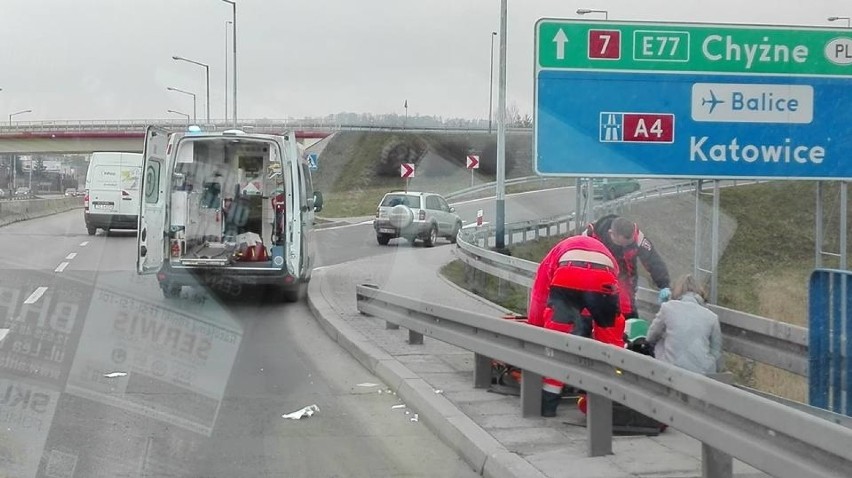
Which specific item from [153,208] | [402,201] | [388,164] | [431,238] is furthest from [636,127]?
[388,164]

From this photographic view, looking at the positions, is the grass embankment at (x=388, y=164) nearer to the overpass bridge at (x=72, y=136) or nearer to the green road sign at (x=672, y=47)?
the overpass bridge at (x=72, y=136)

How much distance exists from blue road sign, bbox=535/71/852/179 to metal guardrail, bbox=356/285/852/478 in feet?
7.31

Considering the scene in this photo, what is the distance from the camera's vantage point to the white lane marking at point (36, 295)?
1478 centimetres

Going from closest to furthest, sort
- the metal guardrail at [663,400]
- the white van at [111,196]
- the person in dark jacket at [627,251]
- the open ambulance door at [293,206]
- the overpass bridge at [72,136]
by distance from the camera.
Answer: the metal guardrail at [663,400] < the person in dark jacket at [627,251] < the open ambulance door at [293,206] < the white van at [111,196] < the overpass bridge at [72,136]

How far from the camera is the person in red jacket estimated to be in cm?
758

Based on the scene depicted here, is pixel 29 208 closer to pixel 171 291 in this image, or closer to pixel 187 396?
pixel 171 291

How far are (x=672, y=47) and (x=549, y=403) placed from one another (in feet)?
14.2

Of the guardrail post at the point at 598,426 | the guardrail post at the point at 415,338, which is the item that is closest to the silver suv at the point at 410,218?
the guardrail post at the point at 415,338

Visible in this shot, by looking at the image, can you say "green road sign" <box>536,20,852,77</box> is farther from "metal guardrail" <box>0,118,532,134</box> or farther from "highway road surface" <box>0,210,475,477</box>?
"metal guardrail" <box>0,118,532,134</box>

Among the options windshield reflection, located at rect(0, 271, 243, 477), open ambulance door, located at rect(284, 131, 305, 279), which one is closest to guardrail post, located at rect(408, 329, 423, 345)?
windshield reflection, located at rect(0, 271, 243, 477)

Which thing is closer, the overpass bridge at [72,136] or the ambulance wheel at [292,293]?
the ambulance wheel at [292,293]

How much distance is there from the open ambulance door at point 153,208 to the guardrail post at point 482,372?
7.26m

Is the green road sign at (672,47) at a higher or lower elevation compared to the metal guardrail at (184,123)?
lower

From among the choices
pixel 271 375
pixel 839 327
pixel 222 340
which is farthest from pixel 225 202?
pixel 839 327
